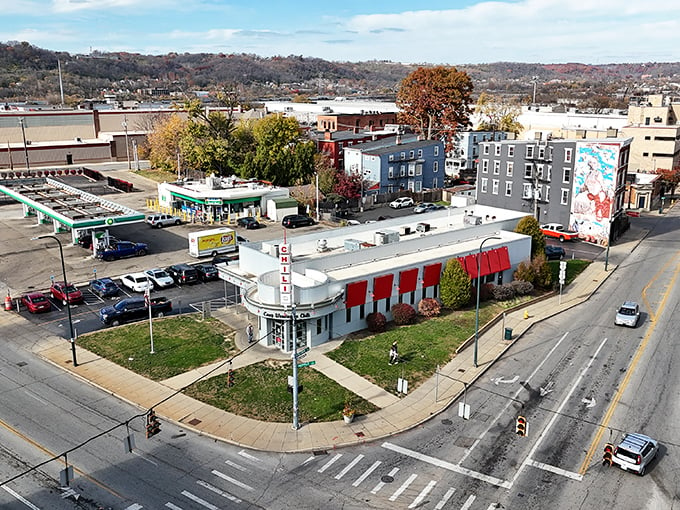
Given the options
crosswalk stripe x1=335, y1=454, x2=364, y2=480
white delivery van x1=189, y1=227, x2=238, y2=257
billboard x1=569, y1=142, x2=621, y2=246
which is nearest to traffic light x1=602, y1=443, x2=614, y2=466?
crosswalk stripe x1=335, y1=454, x2=364, y2=480

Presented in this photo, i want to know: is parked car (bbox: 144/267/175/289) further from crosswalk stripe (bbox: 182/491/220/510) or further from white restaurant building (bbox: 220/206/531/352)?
crosswalk stripe (bbox: 182/491/220/510)

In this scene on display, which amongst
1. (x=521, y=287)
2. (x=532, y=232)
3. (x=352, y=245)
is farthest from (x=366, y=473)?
(x=532, y=232)

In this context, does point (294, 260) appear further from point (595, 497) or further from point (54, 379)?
point (595, 497)

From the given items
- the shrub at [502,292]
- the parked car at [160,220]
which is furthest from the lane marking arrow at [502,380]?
the parked car at [160,220]

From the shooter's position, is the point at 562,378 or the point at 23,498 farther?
the point at 562,378

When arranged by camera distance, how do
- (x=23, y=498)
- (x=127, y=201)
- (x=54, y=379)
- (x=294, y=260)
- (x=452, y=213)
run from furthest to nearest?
(x=127, y=201) < (x=452, y=213) < (x=294, y=260) < (x=54, y=379) < (x=23, y=498)

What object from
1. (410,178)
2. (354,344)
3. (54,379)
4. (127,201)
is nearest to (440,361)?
(354,344)

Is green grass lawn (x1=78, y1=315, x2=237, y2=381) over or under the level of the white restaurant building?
under
